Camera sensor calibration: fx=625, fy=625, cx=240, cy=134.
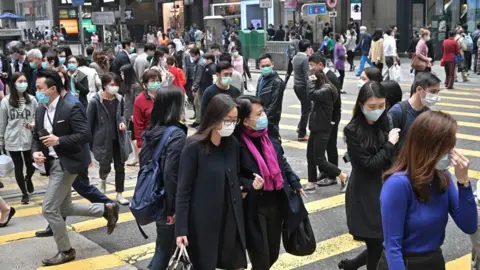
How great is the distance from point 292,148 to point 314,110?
140 inches

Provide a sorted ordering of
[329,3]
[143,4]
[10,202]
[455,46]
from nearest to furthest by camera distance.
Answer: [10,202]
[455,46]
[329,3]
[143,4]

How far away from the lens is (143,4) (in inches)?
2164

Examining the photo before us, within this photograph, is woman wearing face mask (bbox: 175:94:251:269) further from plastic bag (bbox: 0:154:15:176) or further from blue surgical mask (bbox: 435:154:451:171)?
plastic bag (bbox: 0:154:15:176)

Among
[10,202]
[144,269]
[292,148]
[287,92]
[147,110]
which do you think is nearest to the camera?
[144,269]

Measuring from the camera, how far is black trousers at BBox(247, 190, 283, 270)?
15.1ft

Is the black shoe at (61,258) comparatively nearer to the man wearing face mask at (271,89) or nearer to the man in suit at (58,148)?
the man in suit at (58,148)

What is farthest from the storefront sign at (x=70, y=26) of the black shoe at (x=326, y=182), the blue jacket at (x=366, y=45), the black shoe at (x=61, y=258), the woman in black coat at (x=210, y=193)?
the woman in black coat at (x=210, y=193)

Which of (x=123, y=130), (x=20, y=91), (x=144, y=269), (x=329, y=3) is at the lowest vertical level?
(x=144, y=269)

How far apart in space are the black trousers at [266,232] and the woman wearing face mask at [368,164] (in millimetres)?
565

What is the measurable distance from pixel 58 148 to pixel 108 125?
210 cm

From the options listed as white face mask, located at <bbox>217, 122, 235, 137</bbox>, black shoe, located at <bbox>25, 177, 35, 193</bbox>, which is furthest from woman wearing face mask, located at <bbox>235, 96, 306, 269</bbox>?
black shoe, located at <bbox>25, 177, 35, 193</bbox>

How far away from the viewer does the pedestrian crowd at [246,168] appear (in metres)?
3.26

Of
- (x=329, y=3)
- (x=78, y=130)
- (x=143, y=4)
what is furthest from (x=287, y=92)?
(x=143, y=4)

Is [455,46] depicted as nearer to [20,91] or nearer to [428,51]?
[428,51]
